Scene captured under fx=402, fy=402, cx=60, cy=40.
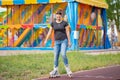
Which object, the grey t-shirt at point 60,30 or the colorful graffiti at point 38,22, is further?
the colorful graffiti at point 38,22

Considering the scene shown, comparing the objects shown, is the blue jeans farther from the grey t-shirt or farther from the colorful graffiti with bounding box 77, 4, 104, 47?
the colorful graffiti with bounding box 77, 4, 104, 47

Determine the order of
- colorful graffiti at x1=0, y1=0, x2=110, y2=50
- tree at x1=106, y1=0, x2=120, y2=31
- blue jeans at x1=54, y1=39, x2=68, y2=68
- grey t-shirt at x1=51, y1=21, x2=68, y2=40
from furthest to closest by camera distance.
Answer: tree at x1=106, y1=0, x2=120, y2=31
colorful graffiti at x1=0, y1=0, x2=110, y2=50
grey t-shirt at x1=51, y1=21, x2=68, y2=40
blue jeans at x1=54, y1=39, x2=68, y2=68

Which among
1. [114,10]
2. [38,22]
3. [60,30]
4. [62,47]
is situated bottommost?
[62,47]

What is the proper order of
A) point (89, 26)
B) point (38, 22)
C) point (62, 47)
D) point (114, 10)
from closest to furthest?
point (62, 47), point (38, 22), point (89, 26), point (114, 10)

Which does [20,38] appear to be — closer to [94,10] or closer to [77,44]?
[77,44]

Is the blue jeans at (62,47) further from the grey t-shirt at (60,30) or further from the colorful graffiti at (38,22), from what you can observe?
the colorful graffiti at (38,22)

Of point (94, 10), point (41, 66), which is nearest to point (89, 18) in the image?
point (94, 10)

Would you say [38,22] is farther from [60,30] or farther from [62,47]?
[62,47]

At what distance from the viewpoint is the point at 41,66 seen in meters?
15.3

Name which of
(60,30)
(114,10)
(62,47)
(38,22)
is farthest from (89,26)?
(62,47)

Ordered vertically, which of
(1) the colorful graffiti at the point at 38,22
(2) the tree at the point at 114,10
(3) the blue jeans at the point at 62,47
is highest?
(2) the tree at the point at 114,10

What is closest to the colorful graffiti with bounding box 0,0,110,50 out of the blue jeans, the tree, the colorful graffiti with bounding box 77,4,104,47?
the colorful graffiti with bounding box 77,4,104,47

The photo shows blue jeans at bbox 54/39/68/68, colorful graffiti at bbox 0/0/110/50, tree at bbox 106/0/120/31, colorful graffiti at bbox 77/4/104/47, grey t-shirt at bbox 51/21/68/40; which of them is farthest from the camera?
tree at bbox 106/0/120/31

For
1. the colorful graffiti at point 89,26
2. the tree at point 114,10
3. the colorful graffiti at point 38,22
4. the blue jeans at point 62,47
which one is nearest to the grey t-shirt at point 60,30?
the blue jeans at point 62,47
